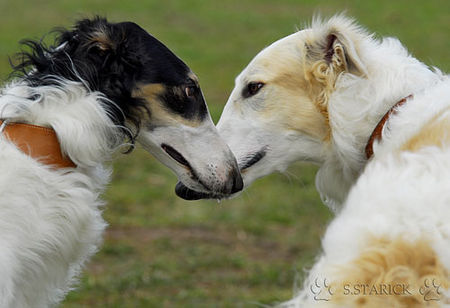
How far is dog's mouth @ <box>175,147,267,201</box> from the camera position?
4559 mm

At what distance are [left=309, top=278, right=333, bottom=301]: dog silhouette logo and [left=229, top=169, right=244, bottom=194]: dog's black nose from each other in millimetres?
1522

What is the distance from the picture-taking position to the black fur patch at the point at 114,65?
4113 mm

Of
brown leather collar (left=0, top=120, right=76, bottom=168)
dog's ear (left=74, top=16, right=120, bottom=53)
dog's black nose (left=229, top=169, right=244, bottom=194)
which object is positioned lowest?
dog's black nose (left=229, top=169, right=244, bottom=194)

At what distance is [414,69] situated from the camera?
440cm

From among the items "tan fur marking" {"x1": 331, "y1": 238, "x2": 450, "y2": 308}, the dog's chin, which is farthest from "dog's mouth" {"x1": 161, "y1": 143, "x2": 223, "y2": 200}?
"tan fur marking" {"x1": 331, "y1": 238, "x2": 450, "y2": 308}

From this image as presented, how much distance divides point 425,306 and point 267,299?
3449mm

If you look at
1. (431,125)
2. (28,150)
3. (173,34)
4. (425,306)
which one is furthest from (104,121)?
(173,34)

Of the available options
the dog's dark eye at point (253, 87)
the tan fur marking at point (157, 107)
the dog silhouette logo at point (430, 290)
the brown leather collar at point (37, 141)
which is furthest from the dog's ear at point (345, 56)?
the dog silhouette logo at point (430, 290)

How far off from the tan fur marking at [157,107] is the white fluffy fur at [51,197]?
25cm

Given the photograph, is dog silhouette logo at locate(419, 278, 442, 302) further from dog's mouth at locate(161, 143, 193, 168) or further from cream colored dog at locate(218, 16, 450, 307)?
dog's mouth at locate(161, 143, 193, 168)

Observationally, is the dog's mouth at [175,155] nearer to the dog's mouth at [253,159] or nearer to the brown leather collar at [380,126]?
the dog's mouth at [253,159]

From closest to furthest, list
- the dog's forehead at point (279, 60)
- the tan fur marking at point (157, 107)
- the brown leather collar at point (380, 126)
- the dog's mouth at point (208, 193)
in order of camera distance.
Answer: the brown leather collar at point (380, 126)
the tan fur marking at point (157, 107)
the dog's mouth at point (208, 193)
the dog's forehead at point (279, 60)

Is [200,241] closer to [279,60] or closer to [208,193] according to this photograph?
[208,193]

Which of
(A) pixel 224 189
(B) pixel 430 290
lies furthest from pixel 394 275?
(A) pixel 224 189
